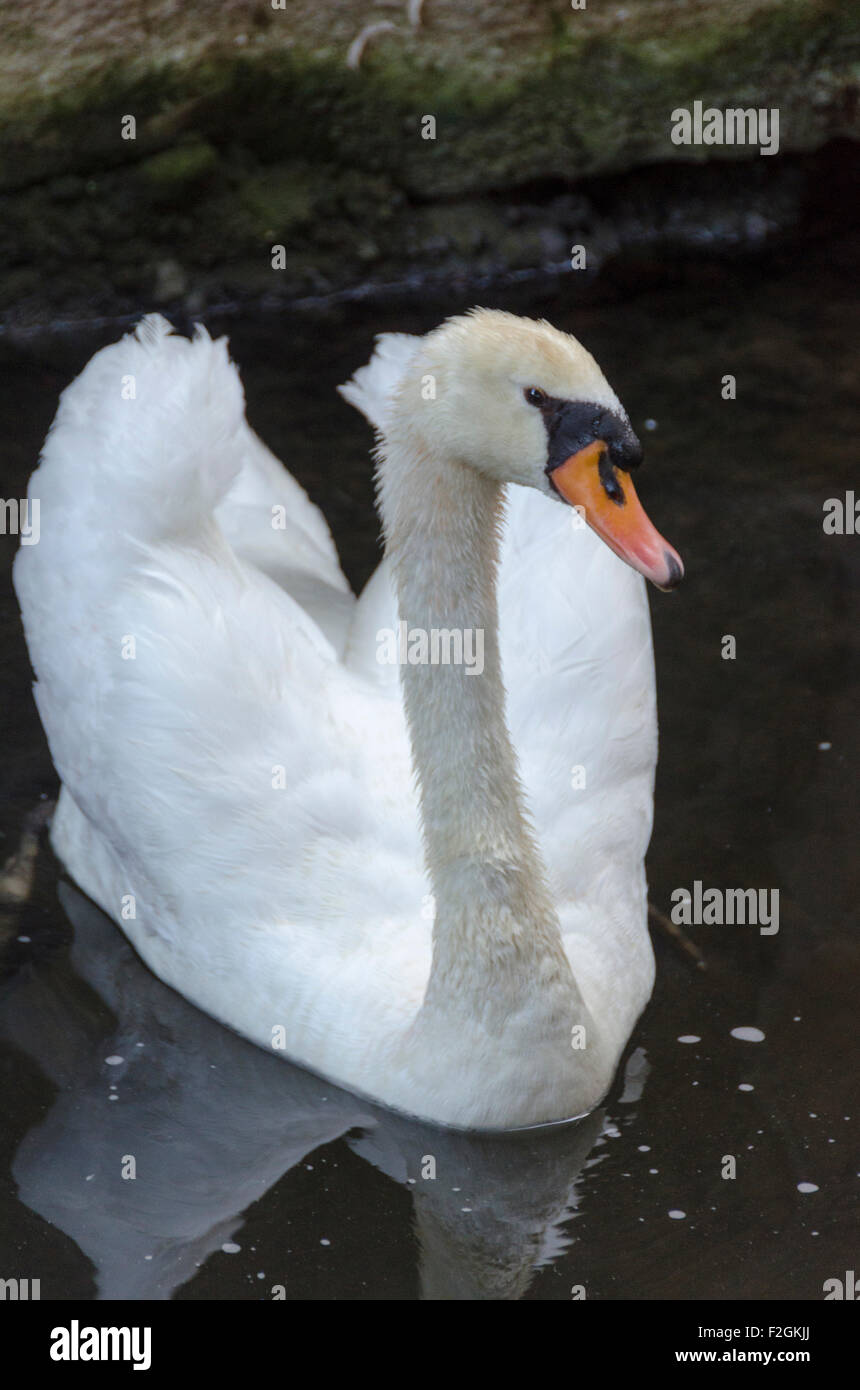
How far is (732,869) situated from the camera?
515 cm

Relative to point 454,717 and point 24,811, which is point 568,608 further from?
point 24,811

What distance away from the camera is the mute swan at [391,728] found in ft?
12.2

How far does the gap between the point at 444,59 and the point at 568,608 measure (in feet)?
15.6

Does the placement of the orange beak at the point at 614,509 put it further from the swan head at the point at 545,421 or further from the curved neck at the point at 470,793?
the curved neck at the point at 470,793

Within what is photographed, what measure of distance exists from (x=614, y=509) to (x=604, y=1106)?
157 cm

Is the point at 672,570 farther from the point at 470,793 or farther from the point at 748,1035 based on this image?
the point at 748,1035

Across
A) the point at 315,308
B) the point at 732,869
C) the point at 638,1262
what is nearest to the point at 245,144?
the point at 315,308

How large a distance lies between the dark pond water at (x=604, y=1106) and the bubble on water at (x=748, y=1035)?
20 millimetres

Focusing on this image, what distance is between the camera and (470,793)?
4043mm

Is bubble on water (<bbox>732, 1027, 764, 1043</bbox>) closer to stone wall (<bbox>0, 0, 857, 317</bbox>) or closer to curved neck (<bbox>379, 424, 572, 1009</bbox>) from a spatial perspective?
curved neck (<bbox>379, 424, 572, 1009</bbox>)

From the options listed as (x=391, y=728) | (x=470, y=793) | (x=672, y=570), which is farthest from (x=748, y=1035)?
(x=672, y=570)

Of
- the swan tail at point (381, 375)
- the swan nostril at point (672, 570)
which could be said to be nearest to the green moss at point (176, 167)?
the swan tail at point (381, 375)

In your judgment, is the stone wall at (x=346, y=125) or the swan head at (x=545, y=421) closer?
the swan head at (x=545, y=421)

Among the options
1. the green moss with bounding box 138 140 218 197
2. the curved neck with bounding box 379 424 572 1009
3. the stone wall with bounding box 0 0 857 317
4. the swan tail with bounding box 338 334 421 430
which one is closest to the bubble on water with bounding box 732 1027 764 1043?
the curved neck with bounding box 379 424 572 1009
